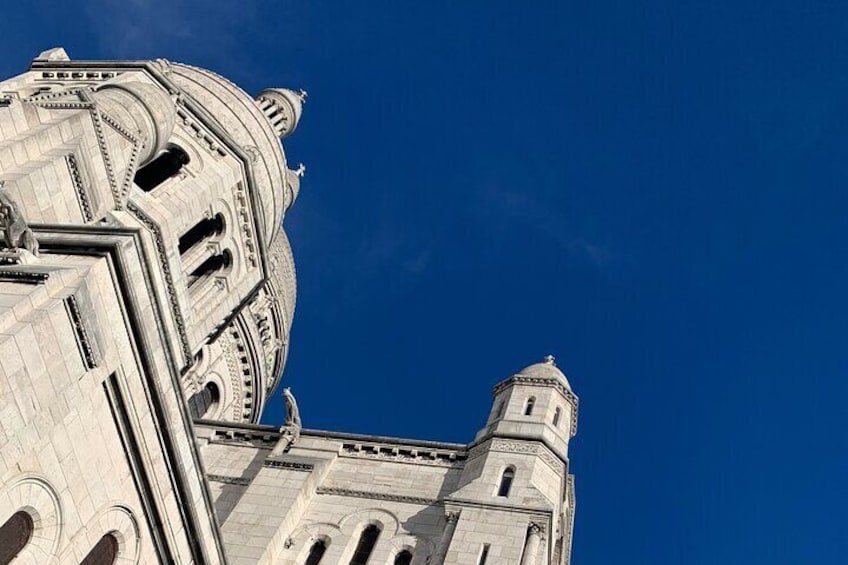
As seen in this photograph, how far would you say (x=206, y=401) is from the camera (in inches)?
1497

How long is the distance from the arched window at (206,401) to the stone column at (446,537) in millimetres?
15640

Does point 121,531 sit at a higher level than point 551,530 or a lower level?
lower

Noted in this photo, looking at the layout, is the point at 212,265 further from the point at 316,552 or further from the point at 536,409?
the point at 536,409

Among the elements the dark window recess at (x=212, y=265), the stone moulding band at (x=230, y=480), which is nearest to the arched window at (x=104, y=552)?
the stone moulding band at (x=230, y=480)

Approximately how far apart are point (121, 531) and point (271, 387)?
2978 centimetres

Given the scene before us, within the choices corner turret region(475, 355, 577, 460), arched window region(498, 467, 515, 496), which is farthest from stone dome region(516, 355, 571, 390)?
arched window region(498, 467, 515, 496)

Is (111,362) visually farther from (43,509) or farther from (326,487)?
(326,487)

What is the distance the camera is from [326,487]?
26.0 m

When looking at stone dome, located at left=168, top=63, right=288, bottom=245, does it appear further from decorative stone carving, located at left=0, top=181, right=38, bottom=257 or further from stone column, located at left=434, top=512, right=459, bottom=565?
decorative stone carving, located at left=0, top=181, right=38, bottom=257

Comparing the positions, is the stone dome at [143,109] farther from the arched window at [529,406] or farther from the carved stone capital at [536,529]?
the carved stone capital at [536,529]

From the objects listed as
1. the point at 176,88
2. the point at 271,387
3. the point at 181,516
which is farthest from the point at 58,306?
the point at 271,387

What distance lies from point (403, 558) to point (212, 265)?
11.9 m

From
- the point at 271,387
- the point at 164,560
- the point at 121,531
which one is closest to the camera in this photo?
the point at 121,531

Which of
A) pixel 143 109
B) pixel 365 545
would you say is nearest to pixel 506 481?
pixel 365 545
